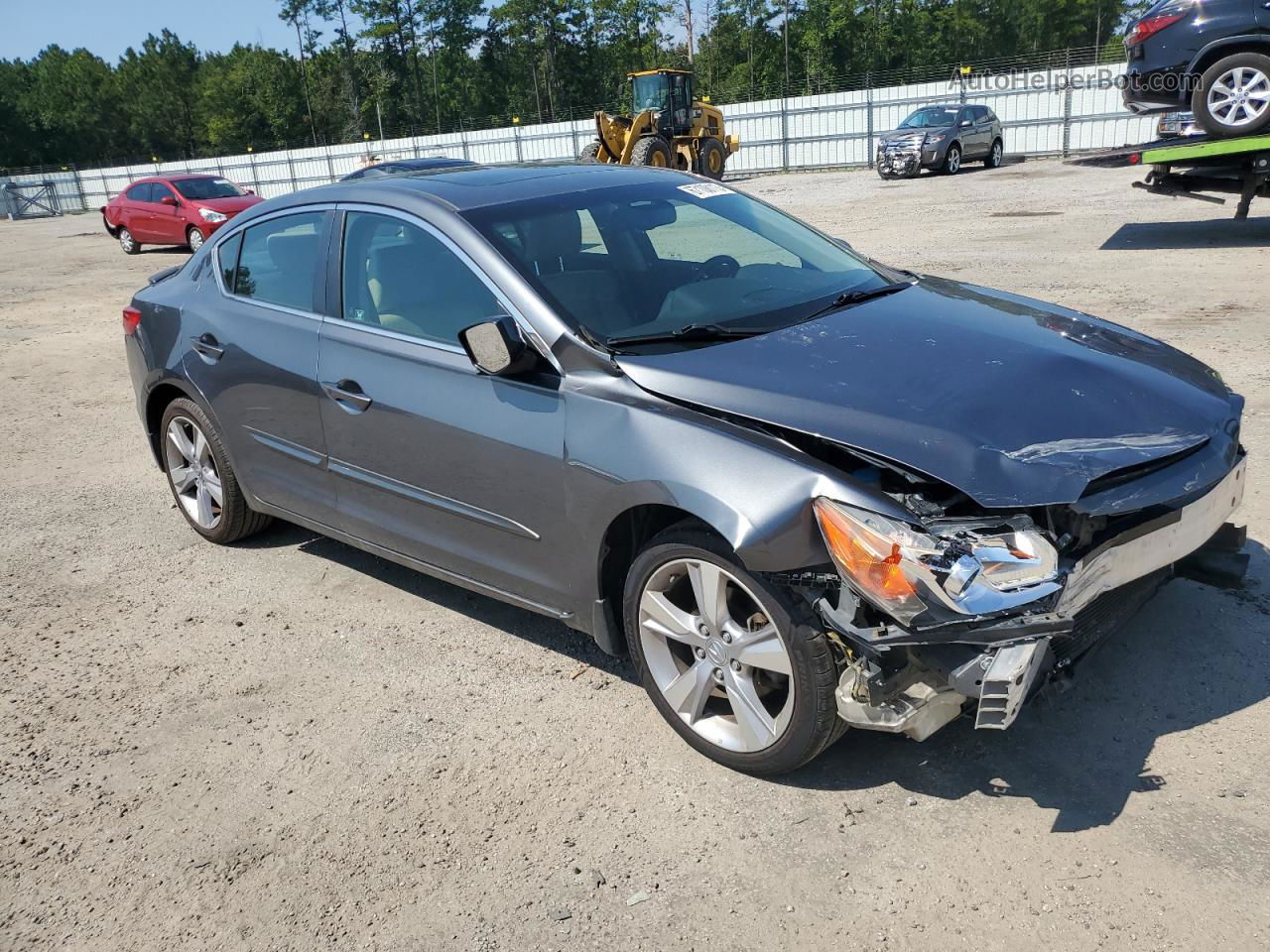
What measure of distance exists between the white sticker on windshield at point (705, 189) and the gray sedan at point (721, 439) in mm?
18

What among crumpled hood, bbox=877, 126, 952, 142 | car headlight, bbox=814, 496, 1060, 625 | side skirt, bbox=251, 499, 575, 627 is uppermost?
crumpled hood, bbox=877, 126, 952, 142

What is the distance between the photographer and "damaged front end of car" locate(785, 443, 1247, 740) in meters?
2.59

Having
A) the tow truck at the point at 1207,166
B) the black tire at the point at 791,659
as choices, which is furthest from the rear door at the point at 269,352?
the tow truck at the point at 1207,166

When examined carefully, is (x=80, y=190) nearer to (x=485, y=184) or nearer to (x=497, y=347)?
(x=485, y=184)

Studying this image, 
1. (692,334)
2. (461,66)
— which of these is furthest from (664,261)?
Result: (461,66)

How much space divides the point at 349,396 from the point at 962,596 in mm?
2406

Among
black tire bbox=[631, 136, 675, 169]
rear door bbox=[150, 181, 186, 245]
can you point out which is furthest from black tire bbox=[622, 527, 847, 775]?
black tire bbox=[631, 136, 675, 169]

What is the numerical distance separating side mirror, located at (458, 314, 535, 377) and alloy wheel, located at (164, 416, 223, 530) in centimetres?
217

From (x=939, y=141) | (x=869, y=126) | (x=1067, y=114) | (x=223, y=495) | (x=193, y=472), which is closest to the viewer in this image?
(x=223, y=495)

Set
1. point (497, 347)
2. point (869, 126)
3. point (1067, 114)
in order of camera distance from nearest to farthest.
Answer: point (497, 347), point (1067, 114), point (869, 126)

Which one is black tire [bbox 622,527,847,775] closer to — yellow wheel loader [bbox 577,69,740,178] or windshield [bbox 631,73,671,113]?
yellow wheel loader [bbox 577,69,740,178]

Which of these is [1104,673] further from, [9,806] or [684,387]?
[9,806]

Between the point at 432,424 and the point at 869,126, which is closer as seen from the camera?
the point at 432,424

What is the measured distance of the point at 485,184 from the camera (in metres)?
4.08
